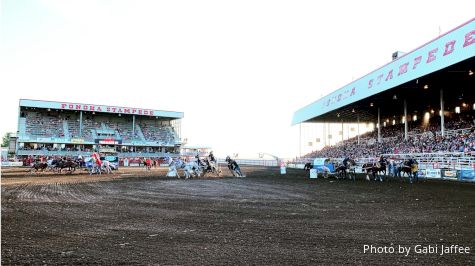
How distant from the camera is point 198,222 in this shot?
27.7 ft

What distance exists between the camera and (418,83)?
3619 cm

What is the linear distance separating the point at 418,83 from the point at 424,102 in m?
14.4

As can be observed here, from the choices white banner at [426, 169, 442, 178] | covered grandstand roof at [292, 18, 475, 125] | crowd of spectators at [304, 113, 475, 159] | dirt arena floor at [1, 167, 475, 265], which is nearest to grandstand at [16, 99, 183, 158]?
A: covered grandstand roof at [292, 18, 475, 125]

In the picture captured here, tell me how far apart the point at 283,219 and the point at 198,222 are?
2171mm

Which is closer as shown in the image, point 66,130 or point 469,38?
point 469,38

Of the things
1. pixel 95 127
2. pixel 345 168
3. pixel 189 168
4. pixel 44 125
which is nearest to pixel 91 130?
pixel 95 127

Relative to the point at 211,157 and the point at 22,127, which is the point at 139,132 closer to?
the point at 22,127

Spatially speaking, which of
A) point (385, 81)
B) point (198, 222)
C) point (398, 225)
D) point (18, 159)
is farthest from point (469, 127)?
point (18, 159)

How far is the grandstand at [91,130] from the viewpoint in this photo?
216 ft

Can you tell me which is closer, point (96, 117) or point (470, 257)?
point (470, 257)

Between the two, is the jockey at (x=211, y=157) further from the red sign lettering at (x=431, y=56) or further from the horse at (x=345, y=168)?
the red sign lettering at (x=431, y=56)

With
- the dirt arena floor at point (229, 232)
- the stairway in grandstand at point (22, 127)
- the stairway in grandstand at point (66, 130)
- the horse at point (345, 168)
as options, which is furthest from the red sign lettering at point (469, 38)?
the stairway in grandstand at point (22, 127)

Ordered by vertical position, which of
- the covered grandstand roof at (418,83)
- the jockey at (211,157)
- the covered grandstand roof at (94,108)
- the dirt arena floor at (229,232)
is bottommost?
the dirt arena floor at (229,232)

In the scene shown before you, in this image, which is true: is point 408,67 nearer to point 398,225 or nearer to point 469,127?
point 469,127
